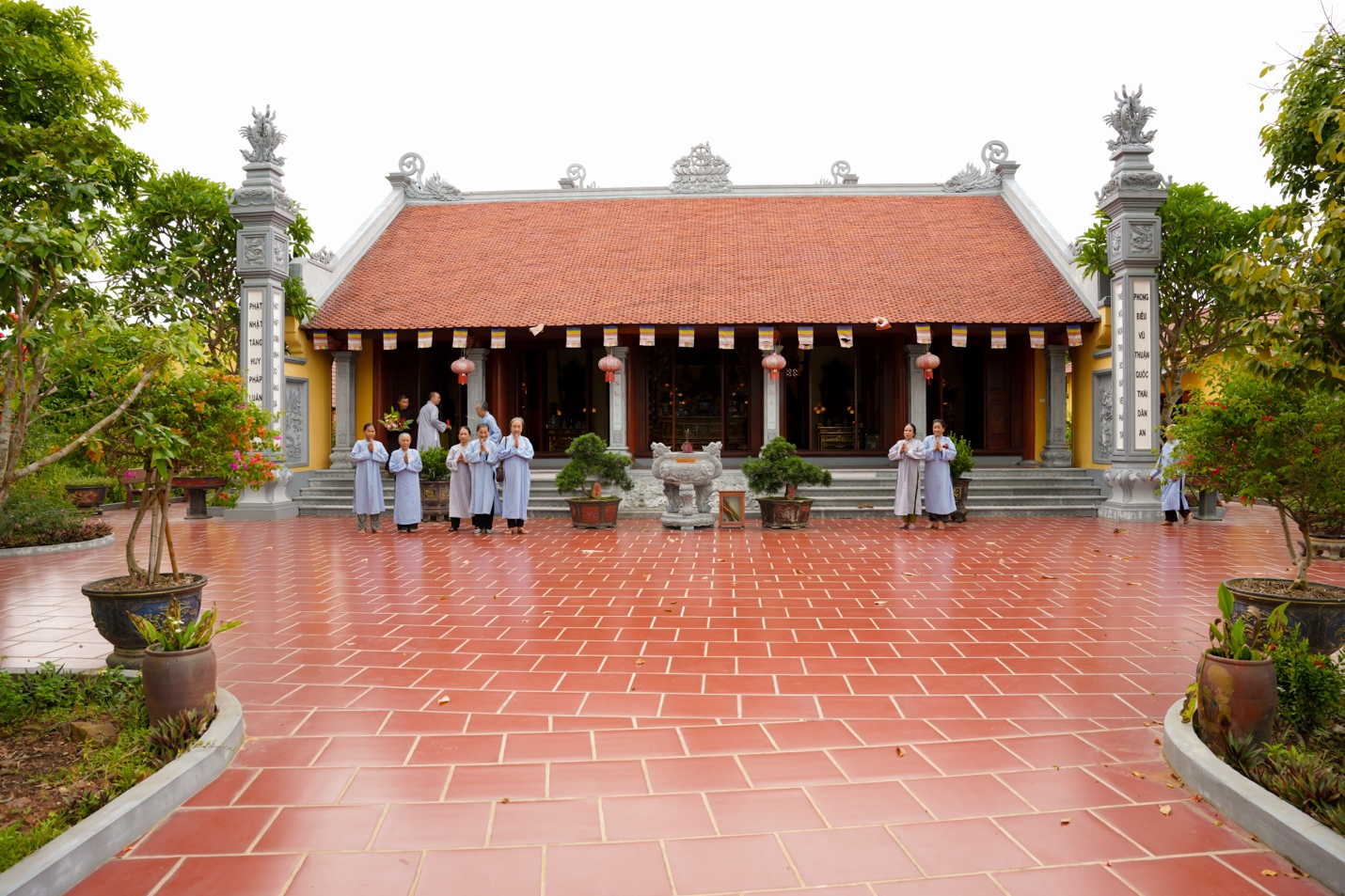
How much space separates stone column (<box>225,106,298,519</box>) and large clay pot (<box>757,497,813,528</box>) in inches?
289

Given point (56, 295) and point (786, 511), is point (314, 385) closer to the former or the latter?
point (786, 511)

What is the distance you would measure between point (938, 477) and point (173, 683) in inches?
373

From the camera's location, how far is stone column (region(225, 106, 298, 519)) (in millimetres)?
12727

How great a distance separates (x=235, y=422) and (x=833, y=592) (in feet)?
14.1

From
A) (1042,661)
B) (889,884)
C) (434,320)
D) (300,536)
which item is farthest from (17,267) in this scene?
(434,320)

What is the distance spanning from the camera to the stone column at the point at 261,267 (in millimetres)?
12727

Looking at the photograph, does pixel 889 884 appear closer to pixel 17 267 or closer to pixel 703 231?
pixel 17 267

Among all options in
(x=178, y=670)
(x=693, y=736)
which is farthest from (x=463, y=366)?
(x=693, y=736)

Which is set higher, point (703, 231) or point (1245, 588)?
point (703, 231)

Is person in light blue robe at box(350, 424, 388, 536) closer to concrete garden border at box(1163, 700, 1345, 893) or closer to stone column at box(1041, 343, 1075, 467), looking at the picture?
concrete garden border at box(1163, 700, 1345, 893)

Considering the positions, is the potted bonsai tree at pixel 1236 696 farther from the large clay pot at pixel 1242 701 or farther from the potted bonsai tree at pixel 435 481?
the potted bonsai tree at pixel 435 481

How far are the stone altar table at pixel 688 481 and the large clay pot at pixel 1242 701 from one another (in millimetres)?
7633

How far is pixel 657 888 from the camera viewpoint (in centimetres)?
228

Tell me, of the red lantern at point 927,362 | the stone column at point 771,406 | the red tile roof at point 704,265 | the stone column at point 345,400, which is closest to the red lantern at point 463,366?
the red tile roof at point 704,265
